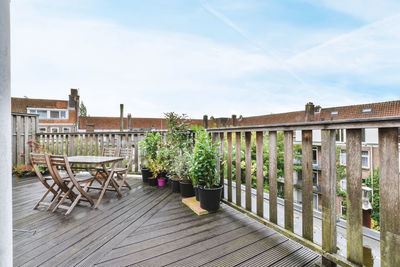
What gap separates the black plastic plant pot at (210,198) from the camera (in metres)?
2.37

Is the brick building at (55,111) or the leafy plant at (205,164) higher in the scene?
the brick building at (55,111)

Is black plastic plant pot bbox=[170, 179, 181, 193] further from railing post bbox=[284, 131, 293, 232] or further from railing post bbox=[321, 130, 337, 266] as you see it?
railing post bbox=[321, 130, 337, 266]

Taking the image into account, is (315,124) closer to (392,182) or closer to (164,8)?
(392,182)

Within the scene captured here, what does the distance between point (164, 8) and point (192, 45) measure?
2430mm

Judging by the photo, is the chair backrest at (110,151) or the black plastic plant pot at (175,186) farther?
the chair backrest at (110,151)

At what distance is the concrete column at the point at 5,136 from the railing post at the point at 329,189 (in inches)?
69.2

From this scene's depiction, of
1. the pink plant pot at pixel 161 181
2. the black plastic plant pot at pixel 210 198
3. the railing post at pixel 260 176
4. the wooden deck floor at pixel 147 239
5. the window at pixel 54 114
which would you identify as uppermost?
the window at pixel 54 114

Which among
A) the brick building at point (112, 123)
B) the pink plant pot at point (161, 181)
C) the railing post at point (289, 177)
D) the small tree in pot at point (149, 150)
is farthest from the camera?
the brick building at point (112, 123)

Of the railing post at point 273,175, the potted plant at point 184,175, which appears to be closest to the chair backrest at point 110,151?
the potted plant at point 184,175

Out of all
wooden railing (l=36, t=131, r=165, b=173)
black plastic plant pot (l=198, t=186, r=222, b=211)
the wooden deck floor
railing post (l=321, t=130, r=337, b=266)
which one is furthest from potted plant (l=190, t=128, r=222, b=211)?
wooden railing (l=36, t=131, r=165, b=173)

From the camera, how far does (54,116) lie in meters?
23.5

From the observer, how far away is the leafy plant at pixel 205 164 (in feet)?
7.89

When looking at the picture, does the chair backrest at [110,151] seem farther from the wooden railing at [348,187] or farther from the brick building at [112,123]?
the brick building at [112,123]

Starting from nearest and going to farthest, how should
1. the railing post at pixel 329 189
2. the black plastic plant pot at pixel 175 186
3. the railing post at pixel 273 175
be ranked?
the railing post at pixel 329 189, the railing post at pixel 273 175, the black plastic plant pot at pixel 175 186
